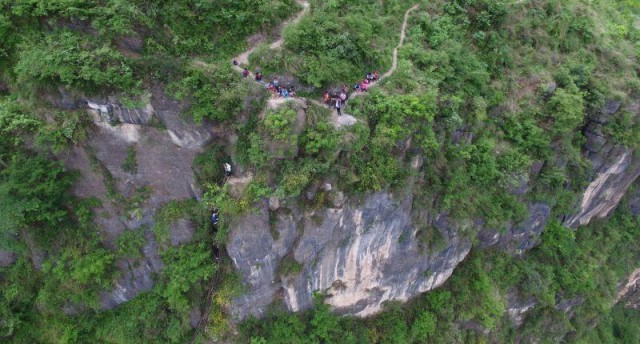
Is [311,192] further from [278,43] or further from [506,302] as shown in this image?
[506,302]

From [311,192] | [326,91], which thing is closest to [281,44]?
[326,91]

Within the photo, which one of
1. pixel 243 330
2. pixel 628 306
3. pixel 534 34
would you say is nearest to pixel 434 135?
pixel 534 34

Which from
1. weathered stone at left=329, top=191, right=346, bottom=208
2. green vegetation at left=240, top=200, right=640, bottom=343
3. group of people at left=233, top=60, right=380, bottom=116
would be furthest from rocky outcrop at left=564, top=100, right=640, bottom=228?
weathered stone at left=329, top=191, right=346, bottom=208

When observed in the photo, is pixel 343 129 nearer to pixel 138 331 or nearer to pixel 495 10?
pixel 495 10

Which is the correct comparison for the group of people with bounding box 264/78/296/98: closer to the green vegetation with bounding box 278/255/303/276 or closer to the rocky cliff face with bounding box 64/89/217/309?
the rocky cliff face with bounding box 64/89/217/309

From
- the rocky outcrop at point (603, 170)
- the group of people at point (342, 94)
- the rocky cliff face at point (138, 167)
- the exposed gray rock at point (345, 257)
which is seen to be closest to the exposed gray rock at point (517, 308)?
the exposed gray rock at point (345, 257)

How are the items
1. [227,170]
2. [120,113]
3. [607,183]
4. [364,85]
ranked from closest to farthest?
1. [120,113]
2. [227,170]
3. [364,85]
4. [607,183]
